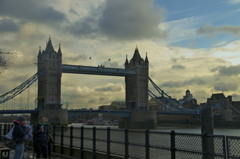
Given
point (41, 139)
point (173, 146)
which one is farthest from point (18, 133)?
point (173, 146)

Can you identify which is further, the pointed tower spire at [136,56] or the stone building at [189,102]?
the stone building at [189,102]

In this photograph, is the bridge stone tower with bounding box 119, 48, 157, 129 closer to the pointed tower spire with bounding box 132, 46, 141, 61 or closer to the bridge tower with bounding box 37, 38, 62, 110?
the pointed tower spire with bounding box 132, 46, 141, 61

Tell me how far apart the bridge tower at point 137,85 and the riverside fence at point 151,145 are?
236ft

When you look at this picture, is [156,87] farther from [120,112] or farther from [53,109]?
[53,109]

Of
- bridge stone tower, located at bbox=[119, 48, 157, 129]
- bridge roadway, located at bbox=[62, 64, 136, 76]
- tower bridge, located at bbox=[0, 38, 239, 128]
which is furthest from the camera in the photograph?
bridge stone tower, located at bbox=[119, 48, 157, 129]

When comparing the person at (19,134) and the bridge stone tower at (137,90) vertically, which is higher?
the bridge stone tower at (137,90)

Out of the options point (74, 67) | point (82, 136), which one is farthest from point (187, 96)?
point (82, 136)

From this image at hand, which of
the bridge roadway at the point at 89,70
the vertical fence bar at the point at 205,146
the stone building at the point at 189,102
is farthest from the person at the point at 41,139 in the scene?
the stone building at the point at 189,102

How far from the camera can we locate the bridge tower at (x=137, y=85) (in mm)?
83188

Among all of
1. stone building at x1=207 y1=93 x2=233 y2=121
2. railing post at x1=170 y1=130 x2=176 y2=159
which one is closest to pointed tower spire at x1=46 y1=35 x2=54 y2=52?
stone building at x1=207 y1=93 x2=233 y2=121

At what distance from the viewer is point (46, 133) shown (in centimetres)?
882

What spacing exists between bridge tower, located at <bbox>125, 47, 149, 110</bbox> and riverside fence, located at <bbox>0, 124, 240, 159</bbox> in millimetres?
71975

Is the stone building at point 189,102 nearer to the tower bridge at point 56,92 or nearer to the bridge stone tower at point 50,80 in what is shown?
the tower bridge at point 56,92

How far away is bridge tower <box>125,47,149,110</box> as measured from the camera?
83.2 metres
